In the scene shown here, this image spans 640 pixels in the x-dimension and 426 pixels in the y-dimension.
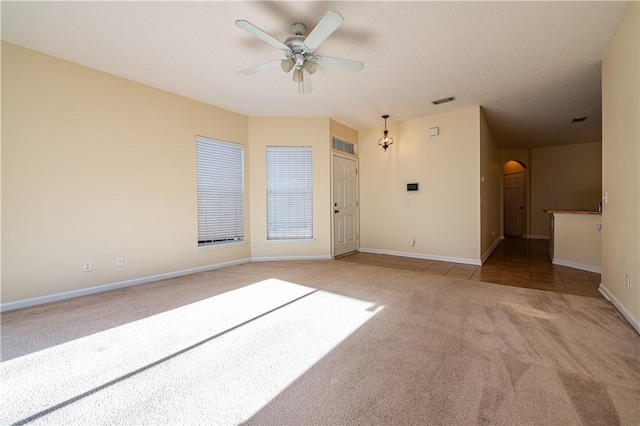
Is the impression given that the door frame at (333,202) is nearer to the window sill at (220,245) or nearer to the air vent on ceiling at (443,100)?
the window sill at (220,245)

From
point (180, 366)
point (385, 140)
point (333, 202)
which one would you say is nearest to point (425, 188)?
point (385, 140)

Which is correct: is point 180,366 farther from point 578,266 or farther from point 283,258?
point 578,266

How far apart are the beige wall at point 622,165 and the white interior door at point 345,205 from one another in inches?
151

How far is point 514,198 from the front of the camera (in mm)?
8992

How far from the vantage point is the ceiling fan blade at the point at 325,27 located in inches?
81.6

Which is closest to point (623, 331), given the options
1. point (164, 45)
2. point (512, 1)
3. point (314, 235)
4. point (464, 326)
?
point (464, 326)

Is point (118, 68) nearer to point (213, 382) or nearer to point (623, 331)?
point (213, 382)

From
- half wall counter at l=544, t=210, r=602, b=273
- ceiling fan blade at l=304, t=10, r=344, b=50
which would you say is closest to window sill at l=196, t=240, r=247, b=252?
ceiling fan blade at l=304, t=10, r=344, b=50

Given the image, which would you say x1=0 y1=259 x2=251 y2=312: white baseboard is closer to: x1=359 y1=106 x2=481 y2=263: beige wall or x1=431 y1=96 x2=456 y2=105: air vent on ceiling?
x1=359 y1=106 x2=481 y2=263: beige wall

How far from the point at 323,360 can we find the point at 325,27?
2538 mm

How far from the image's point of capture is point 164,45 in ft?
9.46

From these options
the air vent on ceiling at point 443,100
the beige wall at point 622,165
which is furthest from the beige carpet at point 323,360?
the air vent on ceiling at point 443,100

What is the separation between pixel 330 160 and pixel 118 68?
3.46 m

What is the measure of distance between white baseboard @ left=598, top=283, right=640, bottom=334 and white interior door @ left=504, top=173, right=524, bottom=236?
6.38 metres
